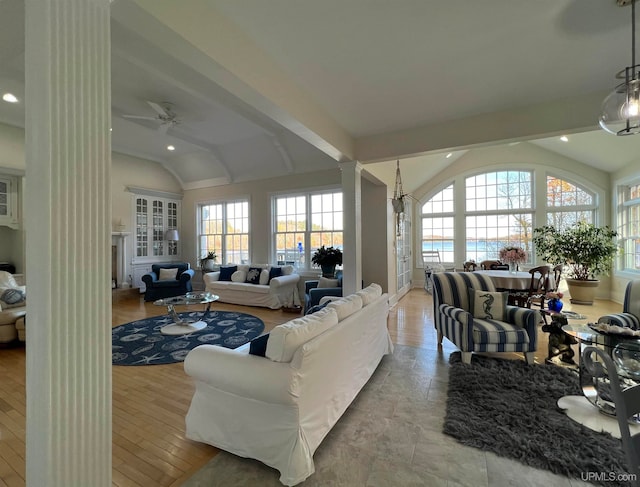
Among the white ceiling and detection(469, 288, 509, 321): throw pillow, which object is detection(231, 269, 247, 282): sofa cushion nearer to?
the white ceiling

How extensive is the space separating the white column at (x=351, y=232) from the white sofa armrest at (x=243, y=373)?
2.60m

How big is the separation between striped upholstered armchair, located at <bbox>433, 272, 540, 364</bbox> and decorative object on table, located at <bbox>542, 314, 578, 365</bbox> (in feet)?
0.76

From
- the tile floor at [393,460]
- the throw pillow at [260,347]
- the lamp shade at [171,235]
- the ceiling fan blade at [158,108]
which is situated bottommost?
the tile floor at [393,460]

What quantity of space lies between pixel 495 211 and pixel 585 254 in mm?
2267

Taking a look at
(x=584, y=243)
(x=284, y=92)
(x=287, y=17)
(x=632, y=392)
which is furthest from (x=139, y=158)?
(x=584, y=243)

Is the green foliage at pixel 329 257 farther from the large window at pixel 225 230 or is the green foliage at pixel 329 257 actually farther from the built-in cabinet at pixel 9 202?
the built-in cabinet at pixel 9 202

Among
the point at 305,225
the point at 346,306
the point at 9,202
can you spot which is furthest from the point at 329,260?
the point at 9,202

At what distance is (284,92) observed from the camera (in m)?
2.71

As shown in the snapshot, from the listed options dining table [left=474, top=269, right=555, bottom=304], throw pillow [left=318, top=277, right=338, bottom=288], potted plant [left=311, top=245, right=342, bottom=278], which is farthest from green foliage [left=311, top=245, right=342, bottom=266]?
dining table [left=474, top=269, right=555, bottom=304]

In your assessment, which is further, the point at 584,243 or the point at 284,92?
the point at 584,243

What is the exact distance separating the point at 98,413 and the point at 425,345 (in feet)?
11.6

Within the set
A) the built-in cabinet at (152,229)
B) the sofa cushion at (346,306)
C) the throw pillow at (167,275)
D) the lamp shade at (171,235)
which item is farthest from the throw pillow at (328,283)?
the built-in cabinet at (152,229)

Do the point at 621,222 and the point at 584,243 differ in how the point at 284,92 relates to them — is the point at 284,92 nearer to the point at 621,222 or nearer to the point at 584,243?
the point at 584,243

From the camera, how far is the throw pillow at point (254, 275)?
21.1 feet
